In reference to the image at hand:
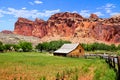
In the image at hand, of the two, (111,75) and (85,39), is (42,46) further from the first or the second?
(111,75)

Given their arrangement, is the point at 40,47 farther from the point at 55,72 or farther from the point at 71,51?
the point at 55,72

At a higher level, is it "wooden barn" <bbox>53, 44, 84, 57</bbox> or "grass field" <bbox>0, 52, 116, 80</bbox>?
"wooden barn" <bbox>53, 44, 84, 57</bbox>

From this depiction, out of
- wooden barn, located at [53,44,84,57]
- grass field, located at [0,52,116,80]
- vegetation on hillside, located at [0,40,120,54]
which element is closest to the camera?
grass field, located at [0,52,116,80]

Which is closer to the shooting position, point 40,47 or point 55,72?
point 55,72

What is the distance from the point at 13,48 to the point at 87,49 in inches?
1255

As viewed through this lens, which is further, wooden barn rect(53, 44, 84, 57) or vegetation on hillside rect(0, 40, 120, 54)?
vegetation on hillside rect(0, 40, 120, 54)

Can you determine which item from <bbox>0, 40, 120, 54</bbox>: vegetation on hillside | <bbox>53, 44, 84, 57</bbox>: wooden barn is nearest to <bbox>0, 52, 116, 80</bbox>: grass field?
<bbox>53, 44, 84, 57</bbox>: wooden barn

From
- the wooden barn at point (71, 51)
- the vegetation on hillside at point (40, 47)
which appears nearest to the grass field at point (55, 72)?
the wooden barn at point (71, 51)

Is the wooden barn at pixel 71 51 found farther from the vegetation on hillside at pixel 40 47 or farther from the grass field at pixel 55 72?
the grass field at pixel 55 72

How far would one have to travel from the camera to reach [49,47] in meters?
123

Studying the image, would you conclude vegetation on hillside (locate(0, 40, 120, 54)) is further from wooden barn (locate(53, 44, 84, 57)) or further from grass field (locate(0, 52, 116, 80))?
grass field (locate(0, 52, 116, 80))

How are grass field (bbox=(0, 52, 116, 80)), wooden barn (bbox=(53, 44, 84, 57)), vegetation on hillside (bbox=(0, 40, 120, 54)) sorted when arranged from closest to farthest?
grass field (bbox=(0, 52, 116, 80))
wooden barn (bbox=(53, 44, 84, 57))
vegetation on hillside (bbox=(0, 40, 120, 54))

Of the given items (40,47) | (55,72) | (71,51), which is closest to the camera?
(55,72)

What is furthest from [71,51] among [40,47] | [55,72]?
[40,47]
